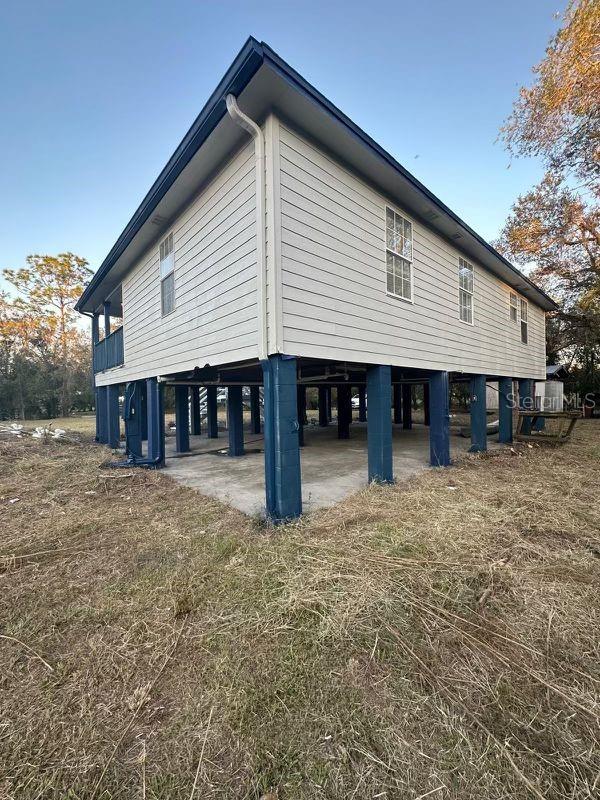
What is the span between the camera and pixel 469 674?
182 centimetres

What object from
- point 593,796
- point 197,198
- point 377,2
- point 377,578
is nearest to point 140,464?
point 197,198

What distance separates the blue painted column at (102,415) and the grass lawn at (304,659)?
336 inches

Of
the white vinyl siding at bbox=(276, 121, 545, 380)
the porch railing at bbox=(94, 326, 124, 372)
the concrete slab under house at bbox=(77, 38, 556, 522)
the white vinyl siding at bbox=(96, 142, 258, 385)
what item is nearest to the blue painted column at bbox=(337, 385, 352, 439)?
the concrete slab under house at bbox=(77, 38, 556, 522)

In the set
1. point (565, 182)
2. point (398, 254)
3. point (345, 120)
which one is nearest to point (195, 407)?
point (398, 254)

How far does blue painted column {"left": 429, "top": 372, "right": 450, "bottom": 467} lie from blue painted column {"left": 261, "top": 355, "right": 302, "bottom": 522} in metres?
4.06

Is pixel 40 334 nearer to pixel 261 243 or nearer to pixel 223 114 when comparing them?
pixel 223 114

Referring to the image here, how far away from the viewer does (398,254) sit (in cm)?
596

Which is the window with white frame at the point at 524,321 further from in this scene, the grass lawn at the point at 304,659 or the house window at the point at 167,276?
the house window at the point at 167,276

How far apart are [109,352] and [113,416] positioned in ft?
6.59

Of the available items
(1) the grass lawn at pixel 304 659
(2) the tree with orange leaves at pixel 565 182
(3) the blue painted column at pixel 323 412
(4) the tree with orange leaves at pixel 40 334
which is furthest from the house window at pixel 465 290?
(4) the tree with orange leaves at pixel 40 334

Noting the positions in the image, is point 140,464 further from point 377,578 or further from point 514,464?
point 514,464

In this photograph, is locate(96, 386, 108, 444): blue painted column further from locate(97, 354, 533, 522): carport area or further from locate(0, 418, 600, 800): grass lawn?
locate(0, 418, 600, 800): grass lawn

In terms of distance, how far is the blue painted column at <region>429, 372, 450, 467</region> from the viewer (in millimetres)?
6961

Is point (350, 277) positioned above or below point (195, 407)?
above
